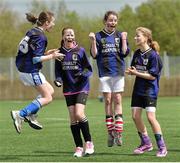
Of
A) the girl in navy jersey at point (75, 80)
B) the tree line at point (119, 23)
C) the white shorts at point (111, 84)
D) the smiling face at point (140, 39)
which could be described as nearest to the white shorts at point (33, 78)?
the girl in navy jersey at point (75, 80)

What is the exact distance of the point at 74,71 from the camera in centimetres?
1147

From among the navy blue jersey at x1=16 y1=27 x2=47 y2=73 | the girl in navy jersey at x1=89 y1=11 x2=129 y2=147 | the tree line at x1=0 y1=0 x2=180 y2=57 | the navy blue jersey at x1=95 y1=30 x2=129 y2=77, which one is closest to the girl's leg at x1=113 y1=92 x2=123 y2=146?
the girl in navy jersey at x1=89 y1=11 x2=129 y2=147

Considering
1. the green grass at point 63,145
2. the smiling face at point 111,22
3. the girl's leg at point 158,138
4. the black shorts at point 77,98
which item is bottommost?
the green grass at point 63,145

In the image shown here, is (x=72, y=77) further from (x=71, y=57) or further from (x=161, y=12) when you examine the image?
(x=161, y=12)

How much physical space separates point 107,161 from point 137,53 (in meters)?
2.04

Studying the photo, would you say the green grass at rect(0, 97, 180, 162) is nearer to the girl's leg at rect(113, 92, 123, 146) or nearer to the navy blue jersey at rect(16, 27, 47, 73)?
the girl's leg at rect(113, 92, 123, 146)

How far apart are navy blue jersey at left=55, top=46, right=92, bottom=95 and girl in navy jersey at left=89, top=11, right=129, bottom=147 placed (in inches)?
30.8

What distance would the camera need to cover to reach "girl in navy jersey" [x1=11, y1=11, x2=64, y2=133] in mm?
11344

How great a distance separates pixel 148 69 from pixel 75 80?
3.98 feet

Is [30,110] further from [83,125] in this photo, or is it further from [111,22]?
[111,22]

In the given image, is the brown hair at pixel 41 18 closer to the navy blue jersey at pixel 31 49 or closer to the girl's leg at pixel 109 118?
the navy blue jersey at pixel 31 49

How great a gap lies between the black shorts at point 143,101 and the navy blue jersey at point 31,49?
170 cm

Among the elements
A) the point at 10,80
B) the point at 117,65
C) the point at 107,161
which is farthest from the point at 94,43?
the point at 10,80

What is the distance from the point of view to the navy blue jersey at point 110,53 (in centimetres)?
1232
